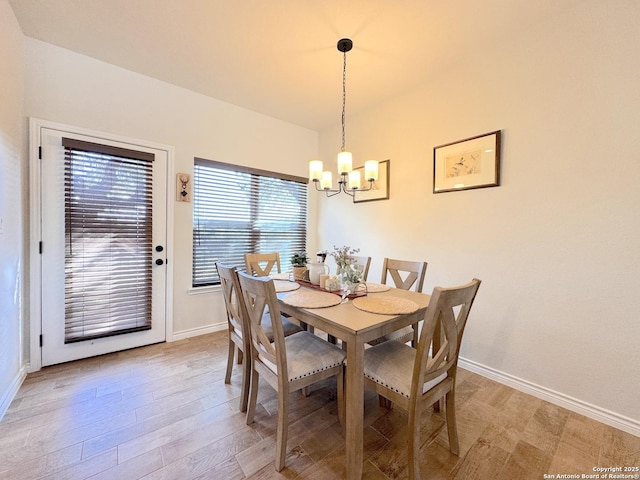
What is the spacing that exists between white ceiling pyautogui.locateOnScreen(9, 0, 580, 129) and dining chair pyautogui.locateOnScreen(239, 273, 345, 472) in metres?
1.92

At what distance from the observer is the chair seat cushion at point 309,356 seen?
1453mm

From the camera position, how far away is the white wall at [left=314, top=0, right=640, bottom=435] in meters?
1.66

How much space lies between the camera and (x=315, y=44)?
7.08 ft

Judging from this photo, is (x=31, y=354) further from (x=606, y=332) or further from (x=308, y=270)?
(x=606, y=332)

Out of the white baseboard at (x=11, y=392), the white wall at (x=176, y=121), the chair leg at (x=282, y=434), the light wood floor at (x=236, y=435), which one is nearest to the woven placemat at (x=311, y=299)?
the chair leg at (x=282, y=434)

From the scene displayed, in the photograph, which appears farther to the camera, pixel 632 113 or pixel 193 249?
pixel 193 249

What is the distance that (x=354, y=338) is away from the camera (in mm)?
1239

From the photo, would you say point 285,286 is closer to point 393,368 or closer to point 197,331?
point 393,368

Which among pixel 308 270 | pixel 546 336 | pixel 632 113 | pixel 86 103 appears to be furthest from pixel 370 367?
pixel 86 103

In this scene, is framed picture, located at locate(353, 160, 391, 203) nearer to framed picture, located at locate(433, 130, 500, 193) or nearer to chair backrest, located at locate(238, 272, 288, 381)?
framed picture, located at locate(433, 130, 500, 193)

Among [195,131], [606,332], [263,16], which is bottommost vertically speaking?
[606,332]

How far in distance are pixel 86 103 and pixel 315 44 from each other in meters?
2.13

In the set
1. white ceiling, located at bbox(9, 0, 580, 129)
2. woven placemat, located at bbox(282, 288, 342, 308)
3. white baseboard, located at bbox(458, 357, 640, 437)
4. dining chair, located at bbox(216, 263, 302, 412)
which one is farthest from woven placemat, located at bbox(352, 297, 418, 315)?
white ceiling, located at bbox(9, 0, 580, 129)

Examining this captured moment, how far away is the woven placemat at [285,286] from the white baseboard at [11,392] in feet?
6.20
